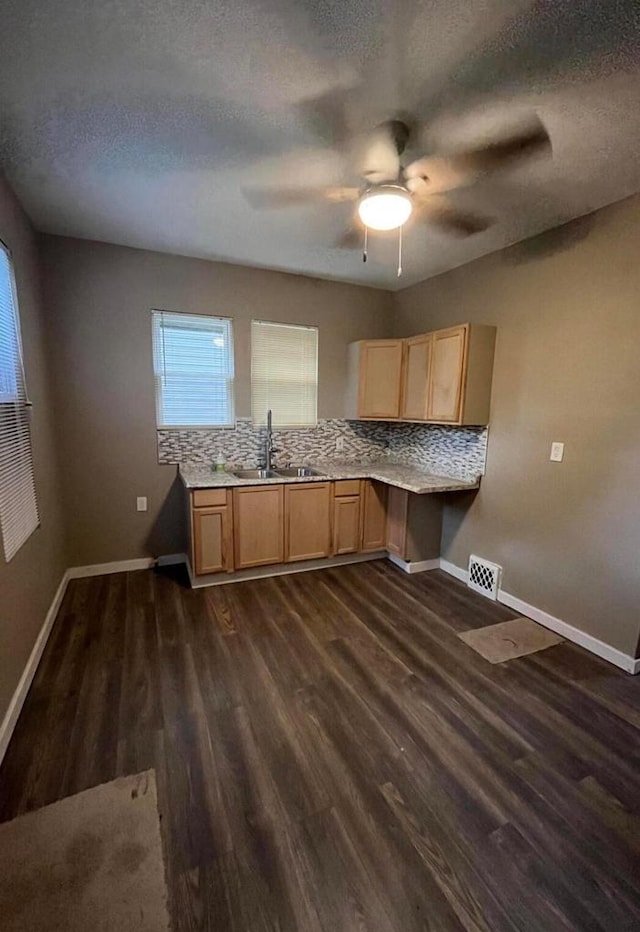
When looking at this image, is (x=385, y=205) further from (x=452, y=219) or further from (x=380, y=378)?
(x=380, y=378)

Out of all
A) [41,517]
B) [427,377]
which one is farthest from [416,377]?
[41,517]

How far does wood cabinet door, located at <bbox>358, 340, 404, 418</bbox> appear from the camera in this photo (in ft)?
12.1

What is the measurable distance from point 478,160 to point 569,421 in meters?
1.58

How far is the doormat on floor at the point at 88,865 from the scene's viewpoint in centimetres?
113

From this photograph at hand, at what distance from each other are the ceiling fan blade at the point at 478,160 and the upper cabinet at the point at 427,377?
3.64ft

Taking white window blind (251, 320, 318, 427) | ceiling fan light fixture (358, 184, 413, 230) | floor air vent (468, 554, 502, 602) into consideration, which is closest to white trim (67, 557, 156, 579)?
white window blind (251, 320, 318, 427)

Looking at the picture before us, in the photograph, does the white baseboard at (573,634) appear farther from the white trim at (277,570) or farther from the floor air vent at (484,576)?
the white trim at (277,570)

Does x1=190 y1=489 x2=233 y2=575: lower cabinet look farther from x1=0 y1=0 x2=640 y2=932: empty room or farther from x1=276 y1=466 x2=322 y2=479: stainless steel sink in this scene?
x1=276 y1=466 x2=322 y2=479: stainless steel sink

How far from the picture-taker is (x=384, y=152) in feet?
5.94

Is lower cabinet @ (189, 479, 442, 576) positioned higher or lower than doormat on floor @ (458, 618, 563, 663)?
higher

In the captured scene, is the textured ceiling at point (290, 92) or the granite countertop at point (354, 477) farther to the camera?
the granite countertop at point (354, 477)

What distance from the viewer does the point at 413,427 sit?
399 centimetres

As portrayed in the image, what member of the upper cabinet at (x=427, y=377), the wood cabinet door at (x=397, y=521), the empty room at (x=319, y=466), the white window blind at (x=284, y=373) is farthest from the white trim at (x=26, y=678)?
the upper cabinet at (x=427, y=377)

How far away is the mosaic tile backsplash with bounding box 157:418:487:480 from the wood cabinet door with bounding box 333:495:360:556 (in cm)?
67
